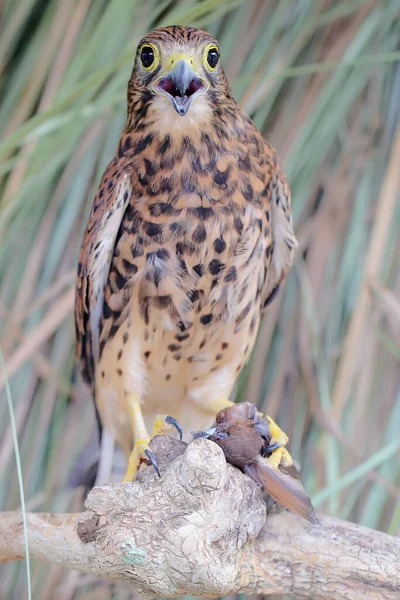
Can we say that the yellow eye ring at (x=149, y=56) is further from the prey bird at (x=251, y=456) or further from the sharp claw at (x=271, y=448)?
the sharp claw at (x=271, y=448)

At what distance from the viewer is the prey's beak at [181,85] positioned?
70.8 inches

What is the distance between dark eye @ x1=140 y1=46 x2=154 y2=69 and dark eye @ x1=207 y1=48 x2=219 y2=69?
0.45ft

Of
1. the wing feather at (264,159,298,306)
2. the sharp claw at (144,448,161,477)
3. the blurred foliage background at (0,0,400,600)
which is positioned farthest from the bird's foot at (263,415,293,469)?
the blurred foliage background at (0,0,400,600)

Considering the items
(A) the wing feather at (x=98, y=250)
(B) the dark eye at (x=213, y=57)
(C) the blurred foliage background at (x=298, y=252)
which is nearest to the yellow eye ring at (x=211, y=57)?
(B) the dark eye at (x=213, y=57)

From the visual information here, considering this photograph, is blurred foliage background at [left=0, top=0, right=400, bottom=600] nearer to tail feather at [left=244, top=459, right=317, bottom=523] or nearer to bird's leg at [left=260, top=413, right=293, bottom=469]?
bird's leg at [left=260, top=413, right=293, bottom=469]

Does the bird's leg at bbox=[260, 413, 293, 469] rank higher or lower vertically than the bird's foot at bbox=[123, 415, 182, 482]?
higher

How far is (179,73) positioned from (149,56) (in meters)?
0.15

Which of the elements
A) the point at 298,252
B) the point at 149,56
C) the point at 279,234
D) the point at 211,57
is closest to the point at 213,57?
the point at 211,57

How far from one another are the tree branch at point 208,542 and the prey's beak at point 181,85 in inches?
29.9

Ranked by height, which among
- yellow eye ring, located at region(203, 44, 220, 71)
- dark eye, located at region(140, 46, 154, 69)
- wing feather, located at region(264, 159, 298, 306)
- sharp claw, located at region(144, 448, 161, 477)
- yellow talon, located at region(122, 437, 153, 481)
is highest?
yellow eye ring, located at region(203, 44, 220, 71)

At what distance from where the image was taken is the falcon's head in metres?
1.83

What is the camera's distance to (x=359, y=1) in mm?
2791

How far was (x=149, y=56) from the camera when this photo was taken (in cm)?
192

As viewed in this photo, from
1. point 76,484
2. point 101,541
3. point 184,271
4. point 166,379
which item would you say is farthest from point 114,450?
point 101,541
